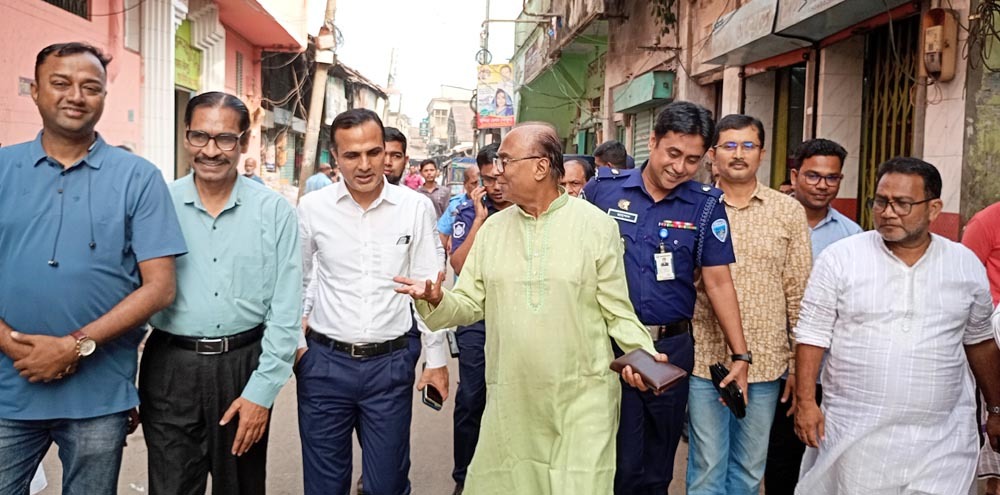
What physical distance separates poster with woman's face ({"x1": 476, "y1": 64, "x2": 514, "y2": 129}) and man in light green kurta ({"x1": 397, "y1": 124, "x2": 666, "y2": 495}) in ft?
68.5

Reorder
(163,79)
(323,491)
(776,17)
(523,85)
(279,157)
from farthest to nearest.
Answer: (523,85)
(279,157)
(163,79)
(776,17)
(323,491)

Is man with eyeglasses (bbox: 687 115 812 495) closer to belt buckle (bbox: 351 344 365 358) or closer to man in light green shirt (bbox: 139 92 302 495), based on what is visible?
Answer: belt buckle (bbox: 351 344 365 358)

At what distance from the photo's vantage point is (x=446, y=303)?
2.87m

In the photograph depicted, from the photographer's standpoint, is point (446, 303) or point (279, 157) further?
point (279, 157)

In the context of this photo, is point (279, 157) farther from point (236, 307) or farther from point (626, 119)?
point (236, 307)

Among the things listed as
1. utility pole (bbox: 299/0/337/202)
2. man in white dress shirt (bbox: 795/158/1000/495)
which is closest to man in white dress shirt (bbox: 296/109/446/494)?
man in white dress shirt (bbox: 795/158/1000/495)

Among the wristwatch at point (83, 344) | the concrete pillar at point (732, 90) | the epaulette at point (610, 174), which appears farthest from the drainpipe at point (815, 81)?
the wristwatch at point (83, 344)

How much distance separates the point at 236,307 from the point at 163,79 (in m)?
9.25

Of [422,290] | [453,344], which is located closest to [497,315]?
[422,290]

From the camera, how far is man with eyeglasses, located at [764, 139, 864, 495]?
4027 mm

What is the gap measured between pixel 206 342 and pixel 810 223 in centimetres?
296

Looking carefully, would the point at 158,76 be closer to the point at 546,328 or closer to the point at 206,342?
the point at 206,342

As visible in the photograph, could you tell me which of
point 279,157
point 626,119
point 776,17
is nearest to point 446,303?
point 776,17

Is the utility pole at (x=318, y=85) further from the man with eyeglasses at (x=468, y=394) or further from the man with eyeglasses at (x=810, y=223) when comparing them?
the man with eyeglasses at (x=810, y=223)
